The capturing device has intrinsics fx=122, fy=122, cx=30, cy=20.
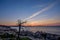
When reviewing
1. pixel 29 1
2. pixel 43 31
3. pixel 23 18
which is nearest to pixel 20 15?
pixel 23 18

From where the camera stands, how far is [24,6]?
8.21 feet

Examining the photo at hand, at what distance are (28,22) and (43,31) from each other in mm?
361

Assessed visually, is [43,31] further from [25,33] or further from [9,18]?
[9,18]

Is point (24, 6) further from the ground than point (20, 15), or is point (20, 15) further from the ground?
point (24, 6)

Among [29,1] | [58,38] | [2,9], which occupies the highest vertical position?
[29,1]

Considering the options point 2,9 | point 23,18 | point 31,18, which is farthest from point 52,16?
point 2,9

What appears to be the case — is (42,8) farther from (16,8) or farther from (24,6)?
(16,8)

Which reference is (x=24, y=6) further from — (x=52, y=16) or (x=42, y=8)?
(x=52, y=16)

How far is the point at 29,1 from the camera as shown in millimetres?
2498

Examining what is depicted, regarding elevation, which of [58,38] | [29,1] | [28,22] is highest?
[29,1]

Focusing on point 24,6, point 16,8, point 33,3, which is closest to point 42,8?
point 33,3

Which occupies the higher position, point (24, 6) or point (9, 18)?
point (24, 6)

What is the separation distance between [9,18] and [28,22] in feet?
1.32

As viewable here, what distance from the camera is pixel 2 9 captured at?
250cm
